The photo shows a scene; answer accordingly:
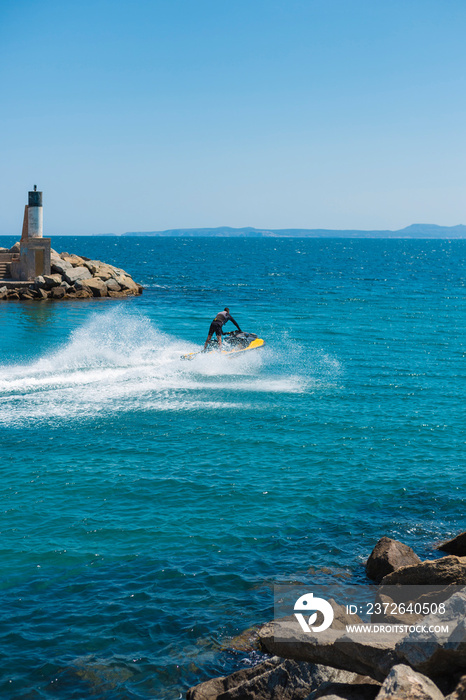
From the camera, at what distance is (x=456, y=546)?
11.8 m

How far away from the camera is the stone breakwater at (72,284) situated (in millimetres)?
51847

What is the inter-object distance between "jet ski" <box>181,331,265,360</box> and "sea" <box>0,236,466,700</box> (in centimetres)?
42

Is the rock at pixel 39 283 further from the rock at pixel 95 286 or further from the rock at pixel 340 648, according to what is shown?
the rock at pixel 340 648

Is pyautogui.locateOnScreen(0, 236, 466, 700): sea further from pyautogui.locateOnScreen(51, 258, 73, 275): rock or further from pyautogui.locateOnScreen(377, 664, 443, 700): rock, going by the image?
pyautogui.locateOnScreen(51, 258, 73, 275): rock

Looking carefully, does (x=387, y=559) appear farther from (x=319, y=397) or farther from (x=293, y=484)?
(x=319, y=397)

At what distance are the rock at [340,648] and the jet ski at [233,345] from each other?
65.1ft

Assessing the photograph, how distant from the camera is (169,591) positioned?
35.6 ft

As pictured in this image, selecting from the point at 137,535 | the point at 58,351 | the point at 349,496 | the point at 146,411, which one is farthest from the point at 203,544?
the point at 58,351

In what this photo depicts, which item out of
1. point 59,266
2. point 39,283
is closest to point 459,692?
point 39,283

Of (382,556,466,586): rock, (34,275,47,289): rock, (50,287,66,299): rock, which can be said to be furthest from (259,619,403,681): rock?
(34,275,47,289): rock

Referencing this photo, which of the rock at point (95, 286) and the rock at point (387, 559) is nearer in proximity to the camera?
the rock at point (387, 559)

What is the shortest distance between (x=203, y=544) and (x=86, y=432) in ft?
23.7

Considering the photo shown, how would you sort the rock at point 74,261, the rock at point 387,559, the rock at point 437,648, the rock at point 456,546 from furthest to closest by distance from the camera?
the rock at point 74,261 → the rock at point 456,546 → the rock at point 387,559 → the rock at point 437,648

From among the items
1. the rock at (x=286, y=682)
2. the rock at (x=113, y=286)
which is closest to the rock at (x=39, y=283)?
the rock at (x=113, y=286)
